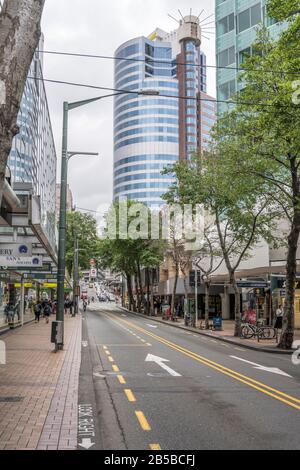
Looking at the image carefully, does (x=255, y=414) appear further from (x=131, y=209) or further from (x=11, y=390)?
(x=131, y=209)

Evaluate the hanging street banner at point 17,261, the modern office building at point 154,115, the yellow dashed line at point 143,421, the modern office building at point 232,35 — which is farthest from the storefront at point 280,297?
the modern office building at point 154,115

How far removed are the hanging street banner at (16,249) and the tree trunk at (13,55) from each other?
1350 cm

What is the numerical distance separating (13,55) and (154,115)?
157m

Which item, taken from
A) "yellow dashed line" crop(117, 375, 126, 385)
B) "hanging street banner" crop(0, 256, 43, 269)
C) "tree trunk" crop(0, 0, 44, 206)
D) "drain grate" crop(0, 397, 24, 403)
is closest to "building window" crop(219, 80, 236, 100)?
"hanging street banner" crop(0, 256, 43, 269)

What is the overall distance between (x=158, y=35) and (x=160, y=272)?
412ft

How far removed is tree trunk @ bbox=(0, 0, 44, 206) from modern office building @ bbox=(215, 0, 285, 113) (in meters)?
48.5

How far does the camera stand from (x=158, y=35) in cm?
17562

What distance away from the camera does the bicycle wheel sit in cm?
2847

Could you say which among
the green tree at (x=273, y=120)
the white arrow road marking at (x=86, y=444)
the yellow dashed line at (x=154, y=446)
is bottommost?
the yellow dashed line at (x=154, y=446)

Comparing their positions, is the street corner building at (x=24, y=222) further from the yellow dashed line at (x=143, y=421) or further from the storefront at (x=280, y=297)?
the storefront at (x=280, y=297)

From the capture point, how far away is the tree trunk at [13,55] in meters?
5.38

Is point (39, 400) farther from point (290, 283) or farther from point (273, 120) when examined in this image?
point (290, 283)

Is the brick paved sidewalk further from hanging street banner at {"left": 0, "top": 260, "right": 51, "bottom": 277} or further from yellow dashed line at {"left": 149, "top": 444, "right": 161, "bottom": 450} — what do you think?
hanging street banner at {"left": 0, "top": 260, "right": 51, "bottom": 277}

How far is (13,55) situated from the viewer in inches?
216
